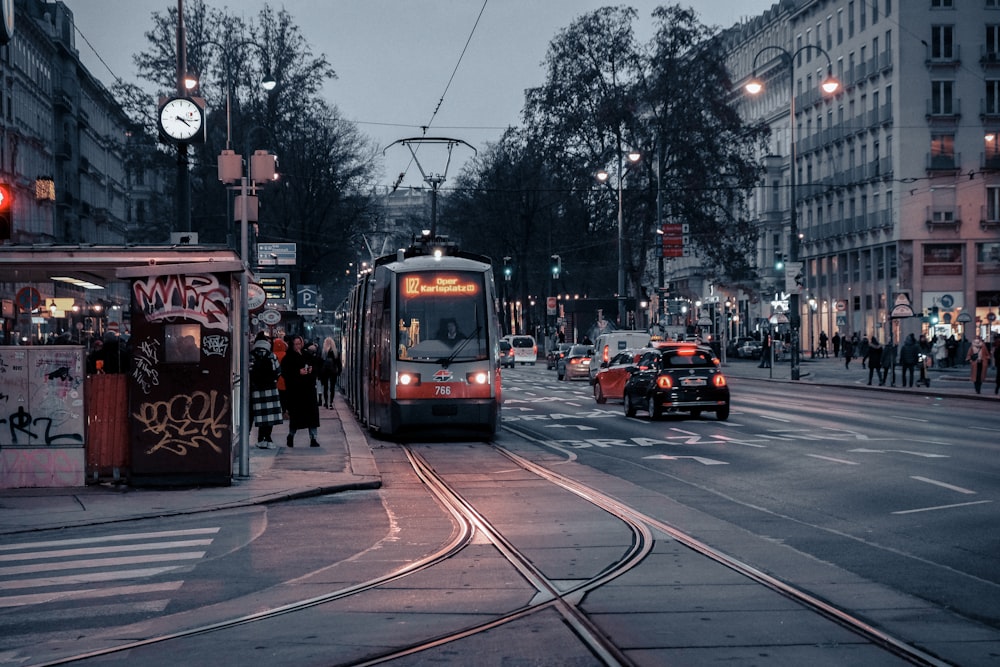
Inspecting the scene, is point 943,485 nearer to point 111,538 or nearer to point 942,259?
point 111,538

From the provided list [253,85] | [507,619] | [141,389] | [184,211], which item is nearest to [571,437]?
[184,211]

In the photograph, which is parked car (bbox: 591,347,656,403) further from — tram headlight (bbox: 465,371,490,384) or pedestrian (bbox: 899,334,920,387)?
tram headlight (bbox: 465,371,490,384)

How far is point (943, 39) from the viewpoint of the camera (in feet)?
259

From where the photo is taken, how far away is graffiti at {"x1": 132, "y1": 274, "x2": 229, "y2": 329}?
17.3 m

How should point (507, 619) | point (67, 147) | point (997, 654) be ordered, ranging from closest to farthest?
point (997, 654)
point (507, 619)
point (67, 147)

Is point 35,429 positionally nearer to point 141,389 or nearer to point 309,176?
point 141,389

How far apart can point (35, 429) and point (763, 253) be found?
95.2 m

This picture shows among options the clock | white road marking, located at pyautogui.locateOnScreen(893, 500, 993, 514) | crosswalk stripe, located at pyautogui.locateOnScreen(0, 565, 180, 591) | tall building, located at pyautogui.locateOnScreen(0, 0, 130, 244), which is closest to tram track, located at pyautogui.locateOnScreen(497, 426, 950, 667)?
white road marking, located at pyautogui.locateOnScreen(893, 500, 993, 514)

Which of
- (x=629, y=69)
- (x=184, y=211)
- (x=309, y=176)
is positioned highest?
(x=629, y=69)

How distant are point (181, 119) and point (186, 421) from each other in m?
8.33

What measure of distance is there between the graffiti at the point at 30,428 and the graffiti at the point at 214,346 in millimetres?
1759

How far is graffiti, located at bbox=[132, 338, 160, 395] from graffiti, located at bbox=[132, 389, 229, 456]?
9.4 inches

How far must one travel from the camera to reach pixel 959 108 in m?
79.1

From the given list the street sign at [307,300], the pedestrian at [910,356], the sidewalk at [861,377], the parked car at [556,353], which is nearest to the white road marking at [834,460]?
the sidewalk at [861,377]
